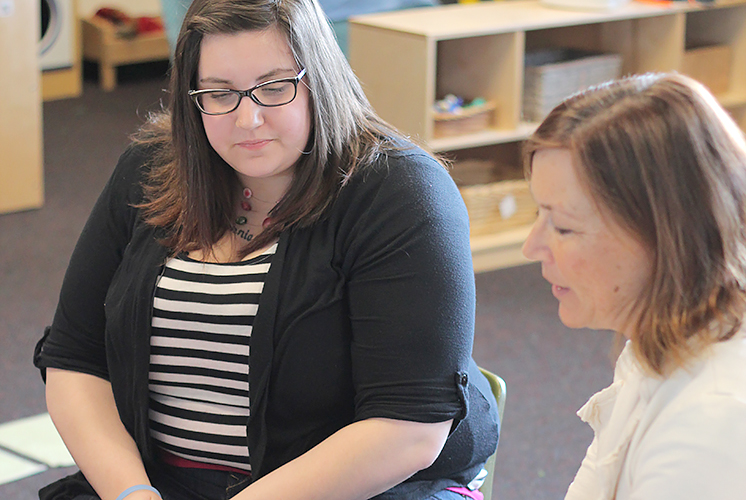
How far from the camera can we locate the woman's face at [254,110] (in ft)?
3.93

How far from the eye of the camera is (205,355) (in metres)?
1.25

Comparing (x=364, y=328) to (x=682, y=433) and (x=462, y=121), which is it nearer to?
(x=682, y=433)

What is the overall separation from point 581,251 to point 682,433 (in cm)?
19

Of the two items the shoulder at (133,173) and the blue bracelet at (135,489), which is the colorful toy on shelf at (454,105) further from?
the blue bracelet at (135,489)

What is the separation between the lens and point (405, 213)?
1.19 m

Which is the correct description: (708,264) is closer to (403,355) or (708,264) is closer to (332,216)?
(403,355)

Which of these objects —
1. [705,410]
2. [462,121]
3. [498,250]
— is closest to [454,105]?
[462,121]

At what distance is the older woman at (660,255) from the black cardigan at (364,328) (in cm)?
29

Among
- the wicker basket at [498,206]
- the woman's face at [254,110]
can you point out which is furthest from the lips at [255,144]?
the wicker basket at [498,206]

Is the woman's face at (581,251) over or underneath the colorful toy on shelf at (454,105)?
over

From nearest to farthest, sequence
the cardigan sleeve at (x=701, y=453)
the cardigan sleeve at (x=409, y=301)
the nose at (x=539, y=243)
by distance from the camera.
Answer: the cardigan sleeve at (x=701, y=453) → the nose at (x=539, y=243) → the cardigan sleeve at (x=409, y=301)

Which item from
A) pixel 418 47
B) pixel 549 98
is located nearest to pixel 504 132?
pixel 549 98

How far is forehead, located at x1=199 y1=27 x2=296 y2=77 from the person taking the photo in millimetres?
1197

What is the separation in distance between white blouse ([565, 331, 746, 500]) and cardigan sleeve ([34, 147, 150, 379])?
2.64 feet
